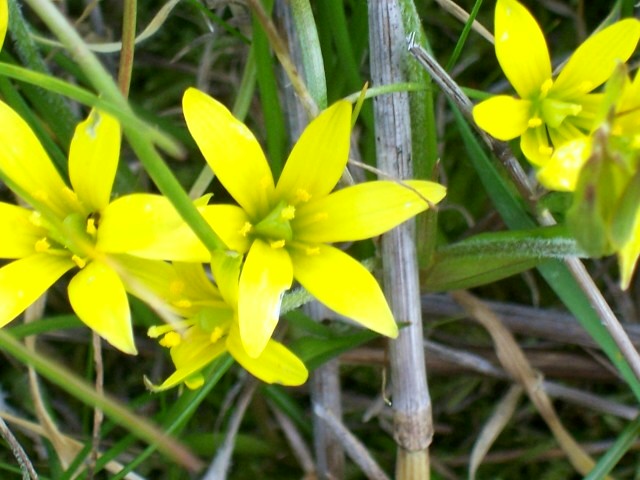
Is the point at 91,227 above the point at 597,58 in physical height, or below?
below

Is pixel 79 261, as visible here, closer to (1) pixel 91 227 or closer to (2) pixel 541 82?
(1) pixel 91 227

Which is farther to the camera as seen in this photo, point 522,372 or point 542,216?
point 522,372

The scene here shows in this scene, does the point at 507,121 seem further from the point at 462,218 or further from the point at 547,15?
the point at 547,15

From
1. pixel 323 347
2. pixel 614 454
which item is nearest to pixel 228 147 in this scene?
pixel 323 347

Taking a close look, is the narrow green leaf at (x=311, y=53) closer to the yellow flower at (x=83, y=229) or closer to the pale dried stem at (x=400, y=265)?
the pale dried stem at (x=400, y=265)

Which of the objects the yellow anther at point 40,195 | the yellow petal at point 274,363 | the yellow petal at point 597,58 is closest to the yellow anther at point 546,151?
the yellow petal at point 597,58

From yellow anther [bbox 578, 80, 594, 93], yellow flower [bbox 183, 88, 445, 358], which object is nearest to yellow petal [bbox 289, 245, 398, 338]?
yellow flower [bbox 183, 88, 445, 358]

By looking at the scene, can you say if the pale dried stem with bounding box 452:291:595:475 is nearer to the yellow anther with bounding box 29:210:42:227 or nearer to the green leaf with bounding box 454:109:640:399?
the green leaf with bounding box 454:109:640:399
